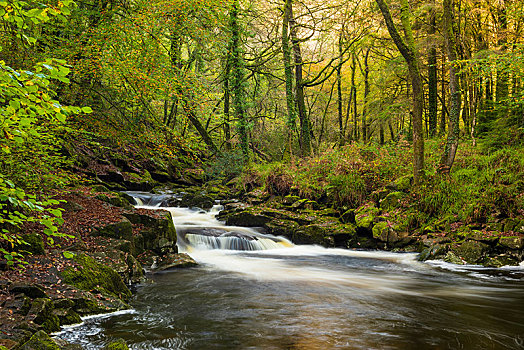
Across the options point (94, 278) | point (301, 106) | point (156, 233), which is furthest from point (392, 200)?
point (94, 278)

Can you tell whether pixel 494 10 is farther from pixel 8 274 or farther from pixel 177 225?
pixel 8 274

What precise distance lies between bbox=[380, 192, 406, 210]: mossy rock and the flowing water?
1.79m

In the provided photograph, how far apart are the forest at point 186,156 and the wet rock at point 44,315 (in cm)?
2

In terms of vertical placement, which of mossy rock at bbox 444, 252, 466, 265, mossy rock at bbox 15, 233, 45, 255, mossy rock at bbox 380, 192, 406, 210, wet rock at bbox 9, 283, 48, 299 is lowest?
mossy rock at bbox 444, 252, 466, 265

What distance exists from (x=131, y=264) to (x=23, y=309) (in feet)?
10.2

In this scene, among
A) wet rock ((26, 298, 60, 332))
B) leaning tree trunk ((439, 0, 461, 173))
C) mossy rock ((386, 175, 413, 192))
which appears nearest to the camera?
wet rock ((26, 298, 60, 332))

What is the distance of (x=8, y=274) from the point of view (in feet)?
16.3

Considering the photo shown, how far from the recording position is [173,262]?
876 cm

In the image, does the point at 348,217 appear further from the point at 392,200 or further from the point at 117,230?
the point at 117,230

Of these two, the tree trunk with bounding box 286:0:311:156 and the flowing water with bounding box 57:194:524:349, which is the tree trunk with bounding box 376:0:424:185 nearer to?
the flowing water with bounding box 57:194:524:349

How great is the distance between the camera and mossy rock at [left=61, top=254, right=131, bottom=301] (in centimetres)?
546

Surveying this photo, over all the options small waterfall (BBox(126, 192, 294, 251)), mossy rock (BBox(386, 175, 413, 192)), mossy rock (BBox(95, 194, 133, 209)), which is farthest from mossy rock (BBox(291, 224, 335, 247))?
mossy rock (BBox(95, 194, 133, 209))

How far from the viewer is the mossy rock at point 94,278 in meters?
5.46

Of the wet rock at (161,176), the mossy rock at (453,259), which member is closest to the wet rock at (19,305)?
the mossy rock at (453,259)
